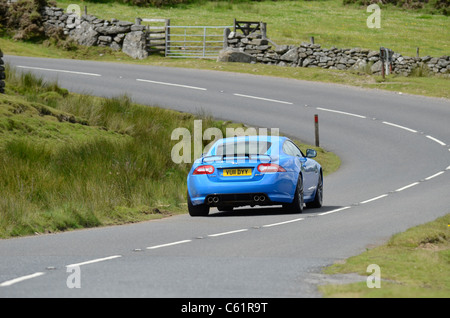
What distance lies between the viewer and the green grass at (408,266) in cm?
814

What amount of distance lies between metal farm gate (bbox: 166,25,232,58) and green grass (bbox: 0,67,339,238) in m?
21.1

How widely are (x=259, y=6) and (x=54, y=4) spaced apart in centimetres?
2433

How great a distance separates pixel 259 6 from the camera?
74.9m

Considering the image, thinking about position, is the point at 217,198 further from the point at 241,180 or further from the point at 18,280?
the point at 18,280

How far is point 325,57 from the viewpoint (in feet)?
155

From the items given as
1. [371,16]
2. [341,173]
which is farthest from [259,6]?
[341,173]

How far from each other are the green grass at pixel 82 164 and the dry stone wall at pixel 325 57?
18.0 metres

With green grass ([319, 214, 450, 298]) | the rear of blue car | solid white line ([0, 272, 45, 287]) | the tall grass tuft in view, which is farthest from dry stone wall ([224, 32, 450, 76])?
solid white line ([0, 272, 45, 287])

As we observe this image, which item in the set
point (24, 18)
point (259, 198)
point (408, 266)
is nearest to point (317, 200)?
point (259, 198)

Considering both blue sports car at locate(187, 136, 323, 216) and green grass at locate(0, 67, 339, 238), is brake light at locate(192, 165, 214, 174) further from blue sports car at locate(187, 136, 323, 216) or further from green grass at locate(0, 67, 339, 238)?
green grass at locate(0, 67, 339, 238)

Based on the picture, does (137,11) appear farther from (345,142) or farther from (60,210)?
(60,210)

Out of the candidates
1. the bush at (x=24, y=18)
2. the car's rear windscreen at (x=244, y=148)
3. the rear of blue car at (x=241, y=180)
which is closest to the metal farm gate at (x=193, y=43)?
the bush at (x=24, y=18)

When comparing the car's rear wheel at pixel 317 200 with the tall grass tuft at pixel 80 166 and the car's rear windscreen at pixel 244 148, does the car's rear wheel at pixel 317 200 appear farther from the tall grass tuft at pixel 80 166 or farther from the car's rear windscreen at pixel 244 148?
the tall grass tuft at pixel 80 166
